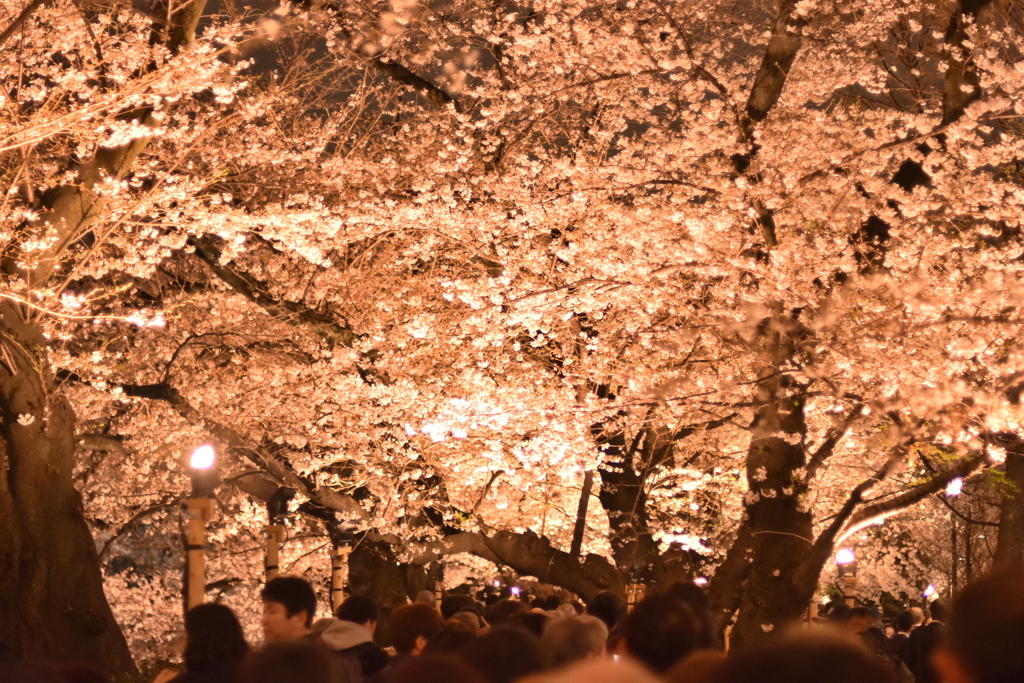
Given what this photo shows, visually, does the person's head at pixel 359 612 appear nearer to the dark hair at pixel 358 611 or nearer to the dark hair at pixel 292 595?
the dark hair at pixel 358 611

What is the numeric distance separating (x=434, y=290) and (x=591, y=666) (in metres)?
Result: 13.1

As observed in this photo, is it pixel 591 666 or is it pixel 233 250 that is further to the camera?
pixel 233 250

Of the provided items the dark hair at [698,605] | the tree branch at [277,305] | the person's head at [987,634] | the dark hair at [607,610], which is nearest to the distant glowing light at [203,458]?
the dark hair at [607,610]

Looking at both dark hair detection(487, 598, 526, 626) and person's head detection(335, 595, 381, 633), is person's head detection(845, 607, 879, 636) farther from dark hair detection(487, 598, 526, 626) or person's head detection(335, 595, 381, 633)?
person's head detection(335, 595, 381, 633)

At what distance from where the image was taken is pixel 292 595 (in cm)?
467

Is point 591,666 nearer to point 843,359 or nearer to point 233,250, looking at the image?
point 843,359

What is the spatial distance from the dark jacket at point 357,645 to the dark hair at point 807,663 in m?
3.09

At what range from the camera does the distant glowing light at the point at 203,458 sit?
20.9ft

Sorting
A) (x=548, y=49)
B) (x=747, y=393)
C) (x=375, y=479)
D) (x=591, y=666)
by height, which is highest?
(x=548, y=49)

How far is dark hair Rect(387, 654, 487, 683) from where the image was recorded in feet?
8.68

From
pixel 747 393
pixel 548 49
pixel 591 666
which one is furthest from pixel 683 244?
pixel 591 666

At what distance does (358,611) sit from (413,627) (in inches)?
12.3

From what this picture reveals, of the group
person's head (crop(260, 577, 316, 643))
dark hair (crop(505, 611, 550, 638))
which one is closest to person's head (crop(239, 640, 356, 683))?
person's head (crop(260, 577, 316, 643))

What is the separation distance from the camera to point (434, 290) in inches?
586
